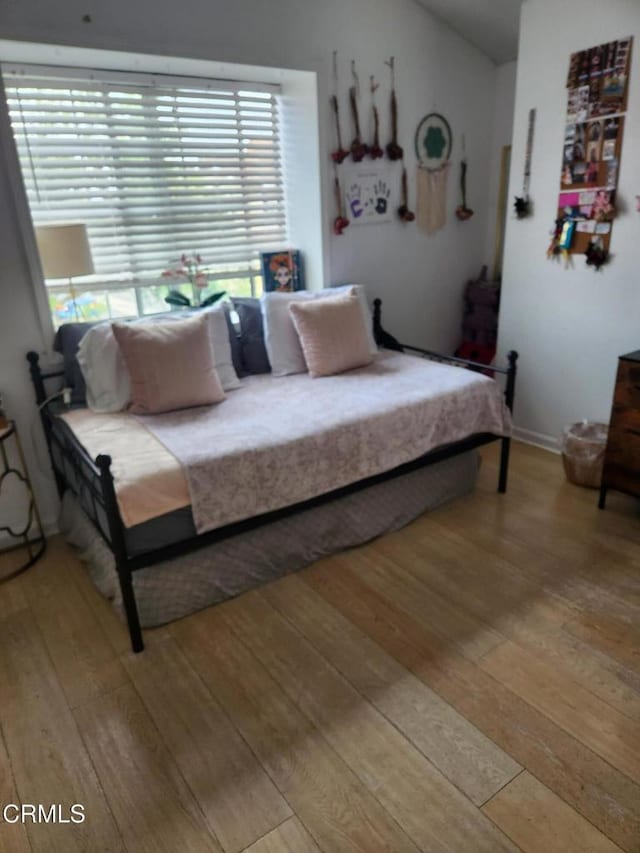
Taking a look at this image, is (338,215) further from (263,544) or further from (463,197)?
(263,544)

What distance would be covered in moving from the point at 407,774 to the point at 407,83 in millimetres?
3369

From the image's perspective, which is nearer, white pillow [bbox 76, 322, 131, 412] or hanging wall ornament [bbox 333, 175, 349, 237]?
white pillow [bbox 76, 322, 131, 412]

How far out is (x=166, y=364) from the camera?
231 cm

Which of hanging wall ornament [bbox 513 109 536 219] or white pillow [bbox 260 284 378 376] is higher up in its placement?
hanging wall ornament [bbox 513 109 536 219]

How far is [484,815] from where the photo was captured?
1.37 m

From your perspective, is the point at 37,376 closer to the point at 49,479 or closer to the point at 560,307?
the point at 49,479

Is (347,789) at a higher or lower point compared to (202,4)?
lower

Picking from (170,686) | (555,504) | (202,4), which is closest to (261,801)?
(170,686)

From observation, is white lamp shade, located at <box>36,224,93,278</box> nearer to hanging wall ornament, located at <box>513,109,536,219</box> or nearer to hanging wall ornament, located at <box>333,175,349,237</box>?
hanging wall ornament, located at <box>333,175,349,237</box>

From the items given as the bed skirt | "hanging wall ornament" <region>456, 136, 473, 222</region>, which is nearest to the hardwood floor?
the bed skirt

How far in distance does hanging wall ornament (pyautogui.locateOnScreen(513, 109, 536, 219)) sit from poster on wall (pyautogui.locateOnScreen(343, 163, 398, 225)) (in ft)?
2.35

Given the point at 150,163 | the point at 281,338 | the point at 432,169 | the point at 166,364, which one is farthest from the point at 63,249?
the point at 432,169

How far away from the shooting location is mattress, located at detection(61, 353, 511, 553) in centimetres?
186

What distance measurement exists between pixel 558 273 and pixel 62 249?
8.18ft
